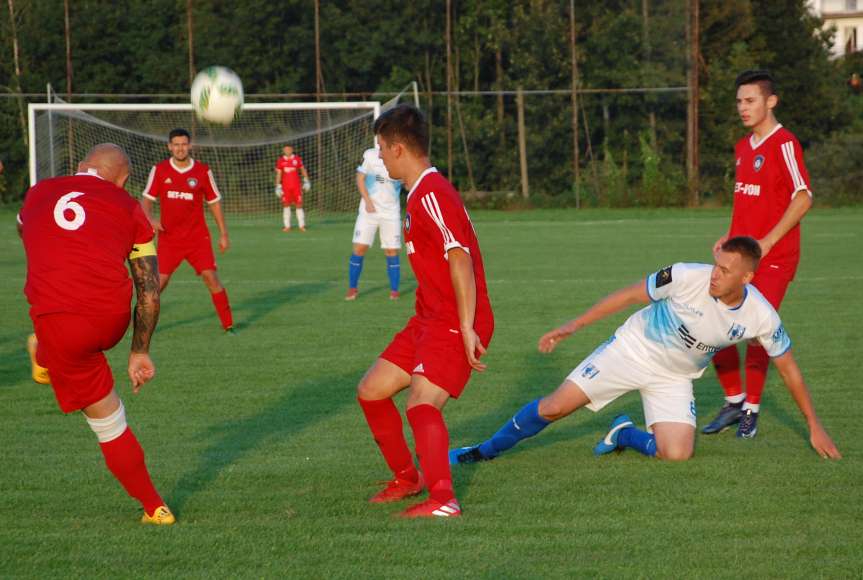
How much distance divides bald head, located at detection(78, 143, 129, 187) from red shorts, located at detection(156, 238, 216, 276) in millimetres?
6496

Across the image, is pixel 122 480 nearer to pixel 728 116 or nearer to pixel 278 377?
pixel 278 377

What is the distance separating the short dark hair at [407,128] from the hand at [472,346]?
0.83 metres

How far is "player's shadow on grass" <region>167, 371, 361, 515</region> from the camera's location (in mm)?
5887

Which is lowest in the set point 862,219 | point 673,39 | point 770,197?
point 862,219

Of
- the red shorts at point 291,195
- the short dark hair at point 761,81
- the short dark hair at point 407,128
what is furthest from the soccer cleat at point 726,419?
the red shorts at point 291,195

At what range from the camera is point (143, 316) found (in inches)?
191

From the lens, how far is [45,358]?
189 inches

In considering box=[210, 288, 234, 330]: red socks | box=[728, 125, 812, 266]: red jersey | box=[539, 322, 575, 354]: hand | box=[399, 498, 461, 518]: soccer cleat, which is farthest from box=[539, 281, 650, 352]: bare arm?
box=[210, 288, 234, 330]: red socks

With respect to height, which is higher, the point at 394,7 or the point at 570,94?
the point at 394,7

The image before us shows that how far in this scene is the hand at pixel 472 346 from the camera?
4949 millimetres

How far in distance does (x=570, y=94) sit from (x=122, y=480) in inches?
1200

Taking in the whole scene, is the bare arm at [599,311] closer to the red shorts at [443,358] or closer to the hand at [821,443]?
the red shorts at [443,358]

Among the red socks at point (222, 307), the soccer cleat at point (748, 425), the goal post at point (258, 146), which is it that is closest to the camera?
the soccer cleat at point (748, 425)

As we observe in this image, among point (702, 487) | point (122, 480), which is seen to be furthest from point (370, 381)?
point (702, 487)
